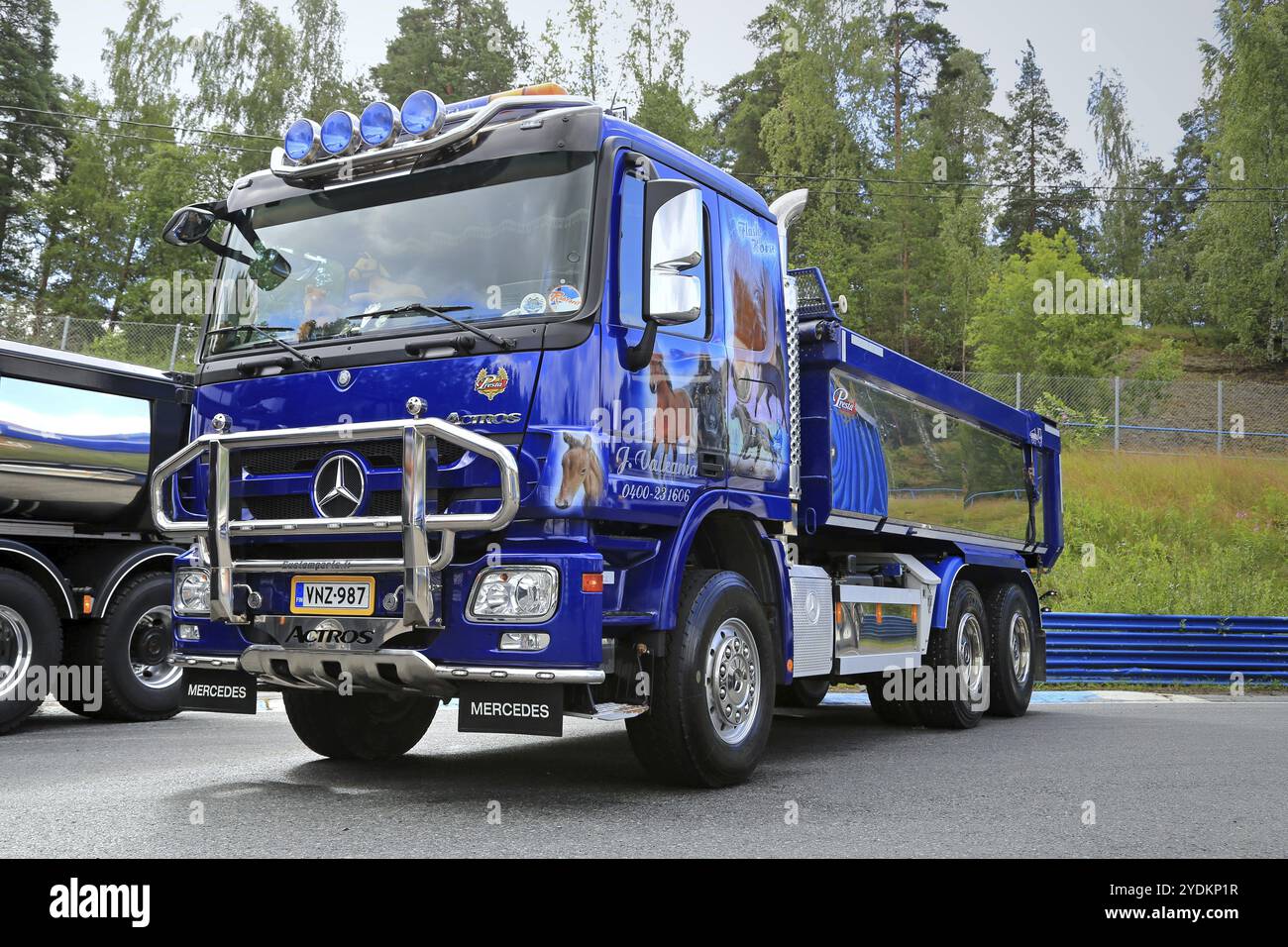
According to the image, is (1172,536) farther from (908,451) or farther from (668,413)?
A: (668,413)

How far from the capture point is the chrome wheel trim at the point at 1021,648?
1116 centimetres

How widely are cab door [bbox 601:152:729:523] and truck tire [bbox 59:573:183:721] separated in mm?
4830

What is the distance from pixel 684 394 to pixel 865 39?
38224mm

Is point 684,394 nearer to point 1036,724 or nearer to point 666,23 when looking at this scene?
point 1036,724

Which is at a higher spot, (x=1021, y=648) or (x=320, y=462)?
(x=320, y=462)

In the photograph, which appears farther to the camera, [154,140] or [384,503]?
[154,140]

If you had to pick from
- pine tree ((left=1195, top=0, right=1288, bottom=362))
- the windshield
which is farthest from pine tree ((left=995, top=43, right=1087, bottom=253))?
the windshield

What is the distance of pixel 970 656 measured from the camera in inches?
404

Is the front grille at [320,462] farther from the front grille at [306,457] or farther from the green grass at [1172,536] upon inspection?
the green grass at [1172,536]

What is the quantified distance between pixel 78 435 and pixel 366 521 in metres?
4.45

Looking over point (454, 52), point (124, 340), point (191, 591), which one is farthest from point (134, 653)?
point (454, 52)

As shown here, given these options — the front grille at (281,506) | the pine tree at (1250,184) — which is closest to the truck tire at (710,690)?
the front grille at (281,506)

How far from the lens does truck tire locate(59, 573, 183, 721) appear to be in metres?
9.09

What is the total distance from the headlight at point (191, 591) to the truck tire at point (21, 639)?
2.91 meters
